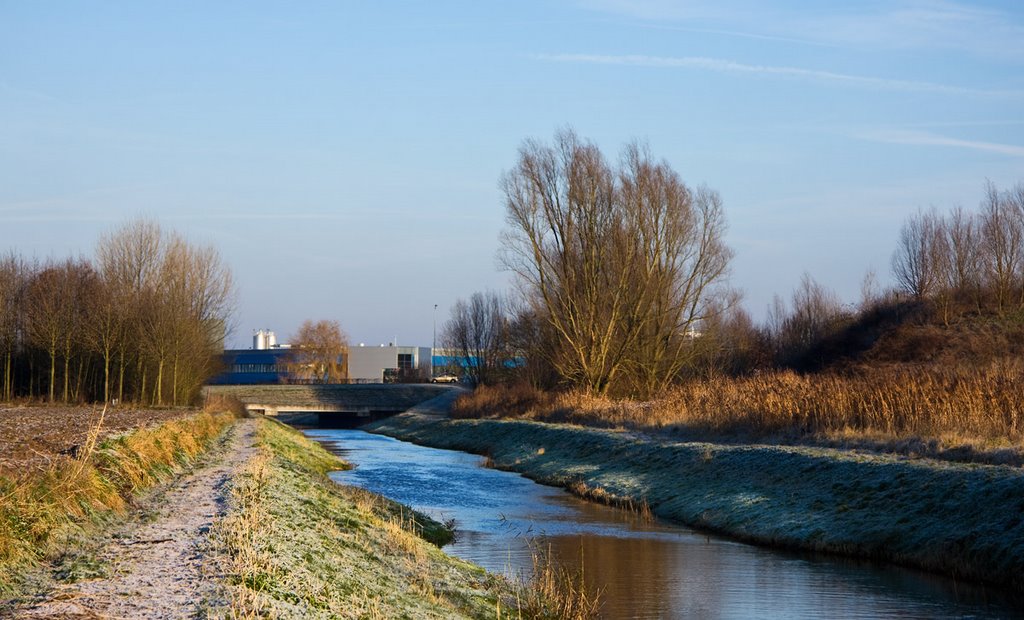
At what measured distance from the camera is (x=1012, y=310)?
5541 centimetres

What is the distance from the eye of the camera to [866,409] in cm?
2500

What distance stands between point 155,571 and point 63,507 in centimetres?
332

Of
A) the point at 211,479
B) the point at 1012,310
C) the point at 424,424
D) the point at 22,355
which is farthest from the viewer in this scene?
the point at 424,424

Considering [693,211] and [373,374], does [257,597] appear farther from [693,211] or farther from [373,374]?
[373,374]

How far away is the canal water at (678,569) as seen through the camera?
44.2 feet

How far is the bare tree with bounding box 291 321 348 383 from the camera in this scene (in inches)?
5383

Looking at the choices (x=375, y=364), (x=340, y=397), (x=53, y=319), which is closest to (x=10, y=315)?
(x=53, y=319)

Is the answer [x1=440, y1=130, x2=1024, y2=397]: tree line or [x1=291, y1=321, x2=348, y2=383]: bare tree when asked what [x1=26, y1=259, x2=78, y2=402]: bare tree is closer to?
[x1=440, y1=130, x2=1024, y2=397]: tree line

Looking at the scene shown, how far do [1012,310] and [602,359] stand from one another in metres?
24.2

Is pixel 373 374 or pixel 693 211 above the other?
pixel 693 211

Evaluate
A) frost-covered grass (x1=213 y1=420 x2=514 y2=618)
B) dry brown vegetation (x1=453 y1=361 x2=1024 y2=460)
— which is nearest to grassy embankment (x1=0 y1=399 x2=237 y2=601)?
frost-covered grass (x1=213 y1=420 x2=514 y2=618)

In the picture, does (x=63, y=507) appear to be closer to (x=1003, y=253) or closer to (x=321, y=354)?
(x=1003, y=253)

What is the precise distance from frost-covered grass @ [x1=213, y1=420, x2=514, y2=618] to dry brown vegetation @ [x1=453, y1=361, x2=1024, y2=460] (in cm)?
1110

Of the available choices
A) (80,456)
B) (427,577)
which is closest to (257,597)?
(427,577)
